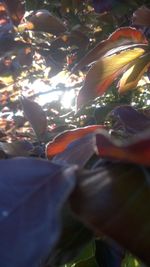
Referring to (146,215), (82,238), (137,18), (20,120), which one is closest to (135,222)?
(146,215)

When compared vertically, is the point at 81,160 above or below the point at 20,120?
above

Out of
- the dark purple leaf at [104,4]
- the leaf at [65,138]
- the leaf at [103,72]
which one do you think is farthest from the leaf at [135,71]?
the dark purple leaf at [104,4]

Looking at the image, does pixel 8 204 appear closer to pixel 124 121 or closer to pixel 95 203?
pixel 95 203

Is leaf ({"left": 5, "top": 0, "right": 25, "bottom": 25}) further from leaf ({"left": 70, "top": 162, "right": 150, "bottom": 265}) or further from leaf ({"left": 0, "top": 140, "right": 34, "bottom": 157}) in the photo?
leaf ({"left": 70, "top": 162, "right": 150, "bottom": 265})

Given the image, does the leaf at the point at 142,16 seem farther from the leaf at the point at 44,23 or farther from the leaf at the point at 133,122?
the leaf at the point at 44,23

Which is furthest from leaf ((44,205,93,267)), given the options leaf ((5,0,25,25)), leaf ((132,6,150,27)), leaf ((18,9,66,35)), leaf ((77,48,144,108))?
leaf ((5,0,25,25))
